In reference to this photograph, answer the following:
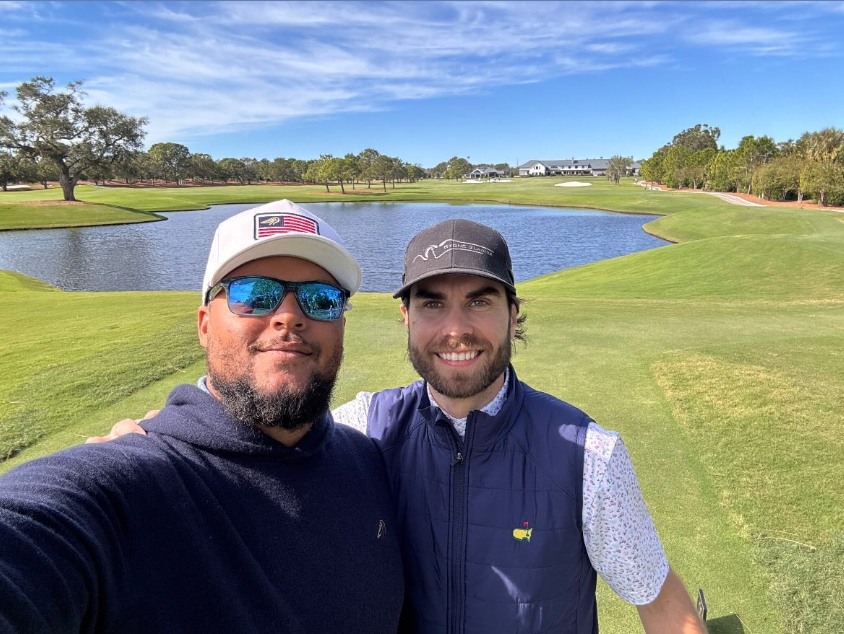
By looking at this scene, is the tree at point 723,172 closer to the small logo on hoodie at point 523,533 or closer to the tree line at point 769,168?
the tree line at point 769,168

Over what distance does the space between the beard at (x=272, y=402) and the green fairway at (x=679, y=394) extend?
7.33 ft

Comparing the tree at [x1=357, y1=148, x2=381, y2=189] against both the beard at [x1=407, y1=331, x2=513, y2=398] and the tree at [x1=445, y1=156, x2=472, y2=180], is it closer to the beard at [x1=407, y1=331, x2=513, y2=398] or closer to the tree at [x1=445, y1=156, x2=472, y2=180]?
the tree at [x1=445, y1=156, x2=472, y2=180]

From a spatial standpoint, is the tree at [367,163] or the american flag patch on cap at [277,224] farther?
the tree at [367,163]

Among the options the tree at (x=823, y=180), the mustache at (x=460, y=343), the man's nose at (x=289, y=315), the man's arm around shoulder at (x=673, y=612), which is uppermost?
the tree at (x=823, y=180)

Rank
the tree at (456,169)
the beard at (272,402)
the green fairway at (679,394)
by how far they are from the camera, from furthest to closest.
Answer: the tree at (456,169)
the green fairway at (679,394)
the beard at (272,402)

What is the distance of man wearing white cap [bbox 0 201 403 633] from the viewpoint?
1.19 metres

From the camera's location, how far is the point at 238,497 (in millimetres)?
1557

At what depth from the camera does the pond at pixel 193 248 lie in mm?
27453

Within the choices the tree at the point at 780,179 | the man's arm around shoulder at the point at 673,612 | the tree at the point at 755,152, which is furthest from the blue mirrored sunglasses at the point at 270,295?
the tree at the point at 755,152

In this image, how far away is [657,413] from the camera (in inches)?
215

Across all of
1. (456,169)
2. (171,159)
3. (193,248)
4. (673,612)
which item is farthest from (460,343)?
(456,169)

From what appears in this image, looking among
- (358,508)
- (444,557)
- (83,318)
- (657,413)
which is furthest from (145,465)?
(83,318)

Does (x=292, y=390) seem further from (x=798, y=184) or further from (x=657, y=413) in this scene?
(x=798, y=184)

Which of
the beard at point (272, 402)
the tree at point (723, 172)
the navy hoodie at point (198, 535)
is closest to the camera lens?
the navy hoodie at point (198, 535)
